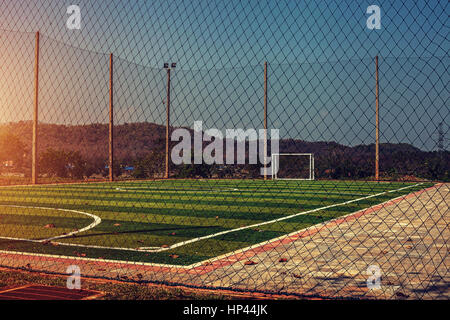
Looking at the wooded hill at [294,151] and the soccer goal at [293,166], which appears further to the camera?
the soccer goal at [293,166]

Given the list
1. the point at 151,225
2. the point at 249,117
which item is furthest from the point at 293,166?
the point at 249,117

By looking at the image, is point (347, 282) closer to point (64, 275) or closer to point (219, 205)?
point (64, 275)

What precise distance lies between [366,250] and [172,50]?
160 inches

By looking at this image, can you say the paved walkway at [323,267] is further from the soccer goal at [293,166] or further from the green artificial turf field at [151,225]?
the soccer goal at [293,166]

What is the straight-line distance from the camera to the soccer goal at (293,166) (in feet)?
116

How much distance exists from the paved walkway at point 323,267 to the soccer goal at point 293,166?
2649 cm

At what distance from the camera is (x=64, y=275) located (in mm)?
5387

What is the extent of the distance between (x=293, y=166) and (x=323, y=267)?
99.9ft

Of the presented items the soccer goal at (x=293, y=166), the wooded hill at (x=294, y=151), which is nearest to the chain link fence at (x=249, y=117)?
the wooded hill at (x=294, y=151)

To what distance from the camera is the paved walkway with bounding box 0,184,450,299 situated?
4961mm

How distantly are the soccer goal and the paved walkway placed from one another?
86.9ft

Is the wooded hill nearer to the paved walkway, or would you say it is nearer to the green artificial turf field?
the green artificial turf field

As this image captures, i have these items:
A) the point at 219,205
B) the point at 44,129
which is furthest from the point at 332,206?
the point at 44,129

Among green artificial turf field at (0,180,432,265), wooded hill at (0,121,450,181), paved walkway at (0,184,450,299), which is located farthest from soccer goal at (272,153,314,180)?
paved walkway at (0,184,450,299)
